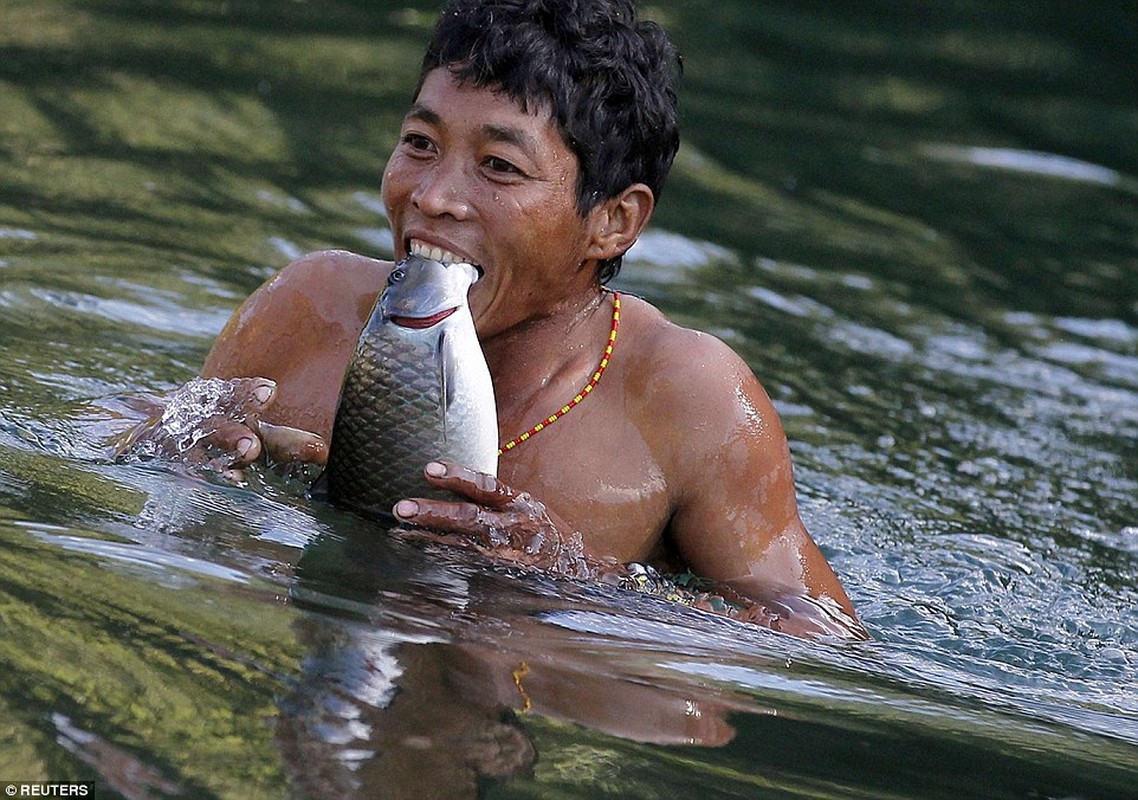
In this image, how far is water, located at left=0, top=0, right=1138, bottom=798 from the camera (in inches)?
126

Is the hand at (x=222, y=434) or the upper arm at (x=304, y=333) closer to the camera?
the hand at (x=222, y=434)

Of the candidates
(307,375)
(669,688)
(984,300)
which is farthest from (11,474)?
(984,300)

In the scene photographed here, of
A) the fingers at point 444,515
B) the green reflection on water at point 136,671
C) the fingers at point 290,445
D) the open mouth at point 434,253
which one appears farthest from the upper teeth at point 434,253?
the green reflection on water at point 136,671

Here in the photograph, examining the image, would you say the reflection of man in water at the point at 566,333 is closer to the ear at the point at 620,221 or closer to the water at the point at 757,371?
the ear at the point at 620,221

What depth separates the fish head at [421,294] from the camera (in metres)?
3.87

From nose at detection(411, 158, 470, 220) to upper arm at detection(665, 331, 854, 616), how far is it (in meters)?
0.75

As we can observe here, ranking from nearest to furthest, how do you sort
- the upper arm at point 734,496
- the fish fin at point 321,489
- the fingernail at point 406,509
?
the fingernail at point 406,509 → the fish fin at point 321,489 → the upper arm at point 734,496

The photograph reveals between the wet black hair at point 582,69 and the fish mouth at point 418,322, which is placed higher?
the wet black hair at point 582,69

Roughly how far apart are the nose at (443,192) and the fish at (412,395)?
1.02ft

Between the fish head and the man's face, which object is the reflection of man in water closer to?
the man's face

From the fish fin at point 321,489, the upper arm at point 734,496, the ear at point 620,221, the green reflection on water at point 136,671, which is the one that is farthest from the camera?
the ear at point 620,221

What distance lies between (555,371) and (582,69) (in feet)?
2.61

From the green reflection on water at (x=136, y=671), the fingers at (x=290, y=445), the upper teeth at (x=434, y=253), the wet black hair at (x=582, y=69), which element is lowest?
the green reflection on water at (x=136, y=671)

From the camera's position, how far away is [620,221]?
470 centimetres
